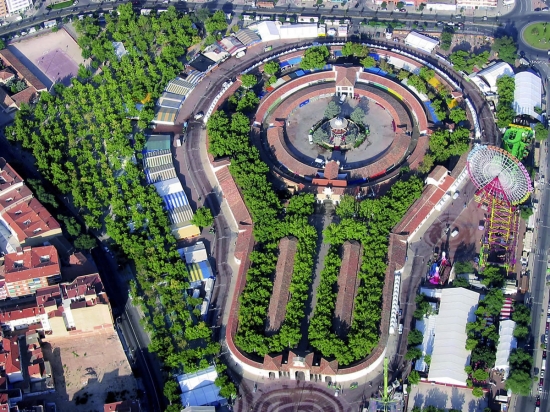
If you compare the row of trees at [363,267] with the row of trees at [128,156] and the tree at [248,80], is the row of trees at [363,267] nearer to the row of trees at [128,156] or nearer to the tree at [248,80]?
the row of trees at [128,156]

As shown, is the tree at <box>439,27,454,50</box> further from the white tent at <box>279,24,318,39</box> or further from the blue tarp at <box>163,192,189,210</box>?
the blue tarp at <box>163,192,189,210</box>

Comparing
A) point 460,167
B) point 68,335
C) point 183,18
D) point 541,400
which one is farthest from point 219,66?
point 541,400

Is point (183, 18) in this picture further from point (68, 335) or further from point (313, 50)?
point (68, 335)

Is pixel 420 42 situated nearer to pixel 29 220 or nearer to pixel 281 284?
pixel 281 284

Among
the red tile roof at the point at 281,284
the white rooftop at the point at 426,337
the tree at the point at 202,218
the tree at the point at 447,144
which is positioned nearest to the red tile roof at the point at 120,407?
the red tile roof at the point at 281,284

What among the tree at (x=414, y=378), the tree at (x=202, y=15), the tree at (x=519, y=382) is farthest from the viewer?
the tree at (x=202, y=15)

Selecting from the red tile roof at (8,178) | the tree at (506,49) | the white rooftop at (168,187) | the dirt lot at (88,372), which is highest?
the tree at (506,49)
